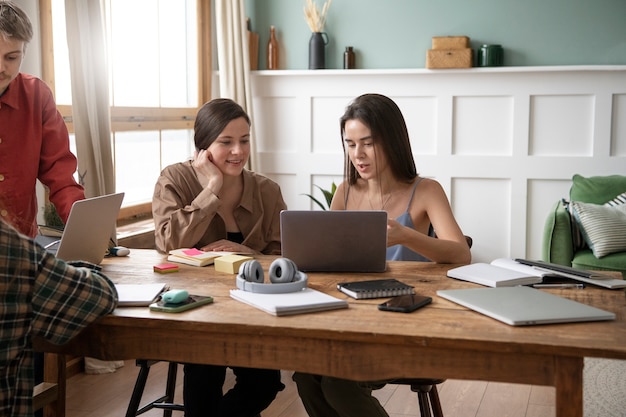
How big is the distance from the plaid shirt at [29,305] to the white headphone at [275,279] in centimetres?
39

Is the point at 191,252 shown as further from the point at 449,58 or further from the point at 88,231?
the point at 449,58

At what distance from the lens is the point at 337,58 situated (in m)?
5.39

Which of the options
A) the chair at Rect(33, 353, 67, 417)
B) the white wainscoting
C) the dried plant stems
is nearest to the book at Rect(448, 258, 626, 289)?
A: the chair at Rect(33, 353, 67, 417)

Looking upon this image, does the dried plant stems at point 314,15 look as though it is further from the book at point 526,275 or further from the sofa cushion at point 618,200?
the book at point 526,275

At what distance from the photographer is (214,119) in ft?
9.18

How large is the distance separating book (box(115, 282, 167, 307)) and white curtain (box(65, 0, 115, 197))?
5.26 ft

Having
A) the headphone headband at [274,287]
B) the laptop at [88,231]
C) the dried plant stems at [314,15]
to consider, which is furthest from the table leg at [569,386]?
the dried plant stems at [314,15]

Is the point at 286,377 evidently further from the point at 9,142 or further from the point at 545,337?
the point at 545,337

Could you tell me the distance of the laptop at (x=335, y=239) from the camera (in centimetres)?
215

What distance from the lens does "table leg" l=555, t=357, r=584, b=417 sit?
1537 millimetres

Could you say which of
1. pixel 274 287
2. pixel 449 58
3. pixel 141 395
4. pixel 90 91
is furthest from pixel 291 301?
pixel 449 58

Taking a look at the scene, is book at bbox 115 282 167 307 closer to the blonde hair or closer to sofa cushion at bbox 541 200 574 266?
the blonde hair

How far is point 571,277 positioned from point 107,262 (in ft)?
4.58

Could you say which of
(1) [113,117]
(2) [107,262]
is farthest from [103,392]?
(1) [113,117]
